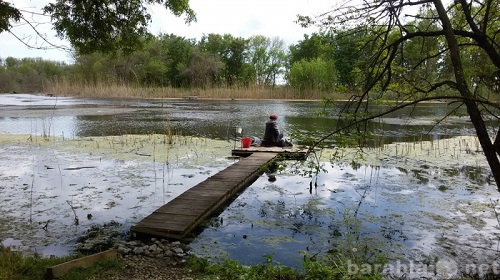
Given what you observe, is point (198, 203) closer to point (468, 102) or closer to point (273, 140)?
point (468, 102)

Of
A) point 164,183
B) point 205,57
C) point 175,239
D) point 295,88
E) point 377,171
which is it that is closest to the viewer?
point 175,239

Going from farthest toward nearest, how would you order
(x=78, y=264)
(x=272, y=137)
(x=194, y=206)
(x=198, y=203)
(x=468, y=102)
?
(x=272, y=137)
(x=198, y=203)
(x=194, y=206)
(x=78, y=264)
(x=468, y=102)

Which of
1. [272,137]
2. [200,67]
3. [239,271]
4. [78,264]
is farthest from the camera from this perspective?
[200,67]

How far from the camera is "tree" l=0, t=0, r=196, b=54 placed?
23.1ft

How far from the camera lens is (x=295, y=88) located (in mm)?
41125

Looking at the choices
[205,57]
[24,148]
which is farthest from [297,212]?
[205,57]

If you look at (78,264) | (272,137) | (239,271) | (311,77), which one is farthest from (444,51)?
(311,77)

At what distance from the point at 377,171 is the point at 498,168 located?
5693 millimetres

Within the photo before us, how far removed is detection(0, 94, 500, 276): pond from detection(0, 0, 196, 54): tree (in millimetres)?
2875

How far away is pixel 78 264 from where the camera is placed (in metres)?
3.72

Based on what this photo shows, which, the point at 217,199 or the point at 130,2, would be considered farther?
the point at 130,2

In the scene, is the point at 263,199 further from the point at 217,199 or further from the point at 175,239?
the point at 175,239

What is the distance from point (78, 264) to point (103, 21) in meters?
5.15

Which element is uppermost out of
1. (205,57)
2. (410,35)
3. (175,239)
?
(205,57)
